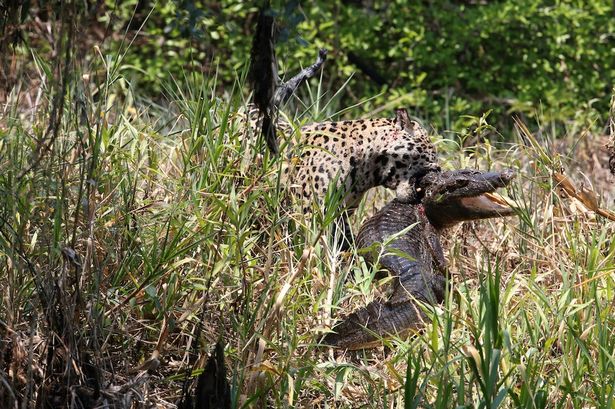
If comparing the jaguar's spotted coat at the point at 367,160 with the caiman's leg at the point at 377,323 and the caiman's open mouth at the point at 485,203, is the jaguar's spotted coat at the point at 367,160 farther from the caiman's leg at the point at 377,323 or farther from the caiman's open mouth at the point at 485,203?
the caiman's leg at the point at 377,323

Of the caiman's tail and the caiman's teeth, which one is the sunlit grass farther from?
the caiman's teeth

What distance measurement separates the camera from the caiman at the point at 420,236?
16.3ft

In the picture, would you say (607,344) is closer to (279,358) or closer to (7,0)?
(279,358)

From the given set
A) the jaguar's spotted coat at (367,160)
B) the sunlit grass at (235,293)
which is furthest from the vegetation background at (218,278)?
the jaguar's spotted coat at (367,160)

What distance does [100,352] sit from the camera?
13.9ft

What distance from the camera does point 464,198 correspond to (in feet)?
18.8

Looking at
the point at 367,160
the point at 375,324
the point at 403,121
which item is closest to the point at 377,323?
the point at 375,324

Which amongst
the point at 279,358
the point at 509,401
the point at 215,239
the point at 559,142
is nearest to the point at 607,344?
the point at 509,401

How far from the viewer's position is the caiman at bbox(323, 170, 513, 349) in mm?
4965

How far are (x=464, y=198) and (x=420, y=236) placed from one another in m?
0.28

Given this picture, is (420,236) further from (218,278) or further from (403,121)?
(218,278)

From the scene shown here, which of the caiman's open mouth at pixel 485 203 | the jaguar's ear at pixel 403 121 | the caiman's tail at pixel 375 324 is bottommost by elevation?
the caiman's tail at pixel 375 324

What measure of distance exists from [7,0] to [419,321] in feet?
7.08

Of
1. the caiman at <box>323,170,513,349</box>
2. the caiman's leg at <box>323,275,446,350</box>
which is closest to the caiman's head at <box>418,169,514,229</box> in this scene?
the caiman at <box>323,170,513,349</box>
